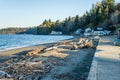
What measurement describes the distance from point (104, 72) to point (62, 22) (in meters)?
148

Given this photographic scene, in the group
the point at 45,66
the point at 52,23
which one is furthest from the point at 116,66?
the point at 52,23

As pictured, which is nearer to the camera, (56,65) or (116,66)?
(116,66)

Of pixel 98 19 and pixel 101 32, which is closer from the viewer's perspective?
pixel 101 32

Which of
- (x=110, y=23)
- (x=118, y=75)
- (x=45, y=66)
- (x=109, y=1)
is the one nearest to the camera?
(x=118, y=75)

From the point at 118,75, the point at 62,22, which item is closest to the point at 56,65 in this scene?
the point at 118,75

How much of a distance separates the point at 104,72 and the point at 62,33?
494 ft

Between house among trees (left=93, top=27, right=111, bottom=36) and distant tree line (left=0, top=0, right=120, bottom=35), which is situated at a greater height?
distant tree line (left=0, top=0, right=120, bottom=35)

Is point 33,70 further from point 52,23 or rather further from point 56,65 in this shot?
point 52,23

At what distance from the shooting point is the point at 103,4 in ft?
373

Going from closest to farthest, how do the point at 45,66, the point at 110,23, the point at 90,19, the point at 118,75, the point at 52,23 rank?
the point at 118,75
the point at 45,66
the point at 110,23
the point at 90,19
the point at 52,23

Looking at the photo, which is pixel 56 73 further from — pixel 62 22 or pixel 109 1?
pixel 62 22

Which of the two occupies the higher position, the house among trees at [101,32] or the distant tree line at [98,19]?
the distant tree line at [98,19]

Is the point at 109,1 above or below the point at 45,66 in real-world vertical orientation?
above

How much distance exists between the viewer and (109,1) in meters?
109
